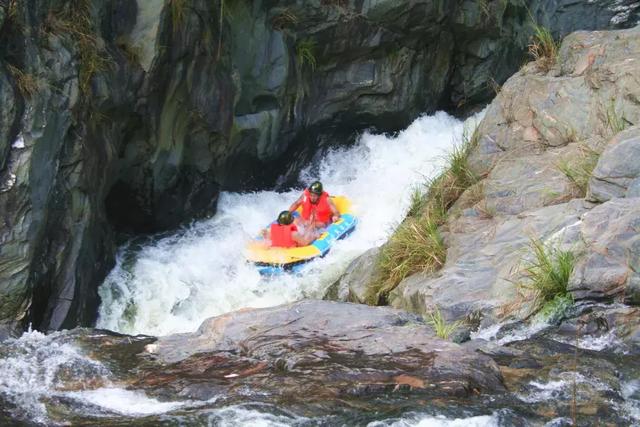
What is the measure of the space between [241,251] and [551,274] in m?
4.40

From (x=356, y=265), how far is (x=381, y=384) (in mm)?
3469

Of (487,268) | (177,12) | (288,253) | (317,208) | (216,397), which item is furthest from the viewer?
(317,208)

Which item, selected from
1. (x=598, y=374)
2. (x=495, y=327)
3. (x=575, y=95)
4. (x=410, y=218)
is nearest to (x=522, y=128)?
(x=575, y=95)

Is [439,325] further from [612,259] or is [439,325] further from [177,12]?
[177,12]

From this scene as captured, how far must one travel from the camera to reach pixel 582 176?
6.49 metres

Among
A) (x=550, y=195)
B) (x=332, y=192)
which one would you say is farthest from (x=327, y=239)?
(x=550, y=195)

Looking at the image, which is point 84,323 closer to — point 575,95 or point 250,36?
point 250,36

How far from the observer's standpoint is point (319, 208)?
31.0 ft

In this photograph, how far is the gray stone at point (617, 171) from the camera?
5.70m

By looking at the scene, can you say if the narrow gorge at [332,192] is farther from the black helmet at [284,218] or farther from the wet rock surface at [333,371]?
the black helmet at [284,218]

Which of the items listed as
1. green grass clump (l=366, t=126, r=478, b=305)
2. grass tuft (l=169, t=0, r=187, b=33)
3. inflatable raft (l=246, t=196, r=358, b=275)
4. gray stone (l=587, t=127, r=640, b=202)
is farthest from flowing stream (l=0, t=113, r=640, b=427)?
grass tuft (l=169, t=0, r=187, b=33)

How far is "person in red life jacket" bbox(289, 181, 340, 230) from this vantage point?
9375 millimetres

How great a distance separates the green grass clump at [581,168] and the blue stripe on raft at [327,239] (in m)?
2.88

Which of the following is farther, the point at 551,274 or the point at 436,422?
the point at 551,274
